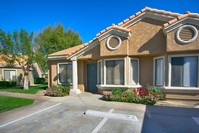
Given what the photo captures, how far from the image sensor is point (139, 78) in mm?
9969

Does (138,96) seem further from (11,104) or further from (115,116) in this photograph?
(11,104)

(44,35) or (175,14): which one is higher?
(44,35)

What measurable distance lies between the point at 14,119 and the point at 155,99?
752 cm

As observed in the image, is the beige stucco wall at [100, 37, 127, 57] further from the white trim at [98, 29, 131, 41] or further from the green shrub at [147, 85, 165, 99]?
the green shrub at [147, 85, 165, 99]

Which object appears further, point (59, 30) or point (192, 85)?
point (59, 30)

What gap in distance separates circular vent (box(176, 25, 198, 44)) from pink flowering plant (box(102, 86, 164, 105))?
11.4 feet

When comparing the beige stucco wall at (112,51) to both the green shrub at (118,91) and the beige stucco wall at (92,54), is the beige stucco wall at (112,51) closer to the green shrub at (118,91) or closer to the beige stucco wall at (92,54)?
the beige stucco wall at (92,54)

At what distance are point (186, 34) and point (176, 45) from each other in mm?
820

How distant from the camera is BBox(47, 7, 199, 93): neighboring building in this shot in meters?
7.68

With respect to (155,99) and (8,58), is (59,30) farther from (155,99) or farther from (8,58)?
(155,99)

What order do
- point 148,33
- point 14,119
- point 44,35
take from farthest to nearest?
point 44,35 < point 148,33 < point 14,119

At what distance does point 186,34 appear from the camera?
25.0 ft

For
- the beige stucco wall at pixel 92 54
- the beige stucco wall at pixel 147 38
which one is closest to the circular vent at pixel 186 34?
the beige stucco wall at pixel 147 38

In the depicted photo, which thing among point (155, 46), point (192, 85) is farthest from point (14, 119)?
point (192, 85)
